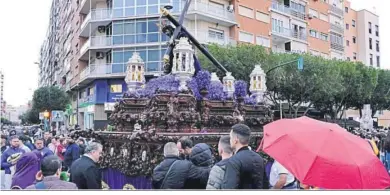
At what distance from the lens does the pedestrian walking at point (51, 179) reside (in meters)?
3.42

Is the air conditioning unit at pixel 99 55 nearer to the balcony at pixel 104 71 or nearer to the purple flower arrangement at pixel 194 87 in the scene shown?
the balcony at pixel 104 71

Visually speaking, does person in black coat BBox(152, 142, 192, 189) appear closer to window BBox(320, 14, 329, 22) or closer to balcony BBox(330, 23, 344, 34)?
window BBox(320, 14, 329, 22)

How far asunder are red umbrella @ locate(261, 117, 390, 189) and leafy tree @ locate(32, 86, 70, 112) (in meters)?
37.1

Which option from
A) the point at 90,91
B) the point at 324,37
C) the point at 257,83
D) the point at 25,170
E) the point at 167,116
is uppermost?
the point at 324,37

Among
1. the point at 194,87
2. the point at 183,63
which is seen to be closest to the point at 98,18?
the point at 183,63

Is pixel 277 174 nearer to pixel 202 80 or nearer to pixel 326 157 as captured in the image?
pixel 326 157

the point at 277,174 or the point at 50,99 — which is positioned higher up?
the point at 50,99

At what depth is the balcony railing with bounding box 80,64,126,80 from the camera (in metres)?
29.5

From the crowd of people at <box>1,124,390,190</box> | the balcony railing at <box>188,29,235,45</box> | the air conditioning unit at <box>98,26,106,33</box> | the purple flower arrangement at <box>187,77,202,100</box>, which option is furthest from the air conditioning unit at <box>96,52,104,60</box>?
the crowd of people at <box>1,124,390,190</box>

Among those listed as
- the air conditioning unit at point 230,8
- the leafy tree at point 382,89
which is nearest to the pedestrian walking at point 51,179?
the air conditioning unit at point 230,8

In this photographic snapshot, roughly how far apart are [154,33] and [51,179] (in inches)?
1029

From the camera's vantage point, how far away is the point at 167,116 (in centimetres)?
853

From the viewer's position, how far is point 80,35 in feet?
115

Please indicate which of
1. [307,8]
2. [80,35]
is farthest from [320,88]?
[80,35]
